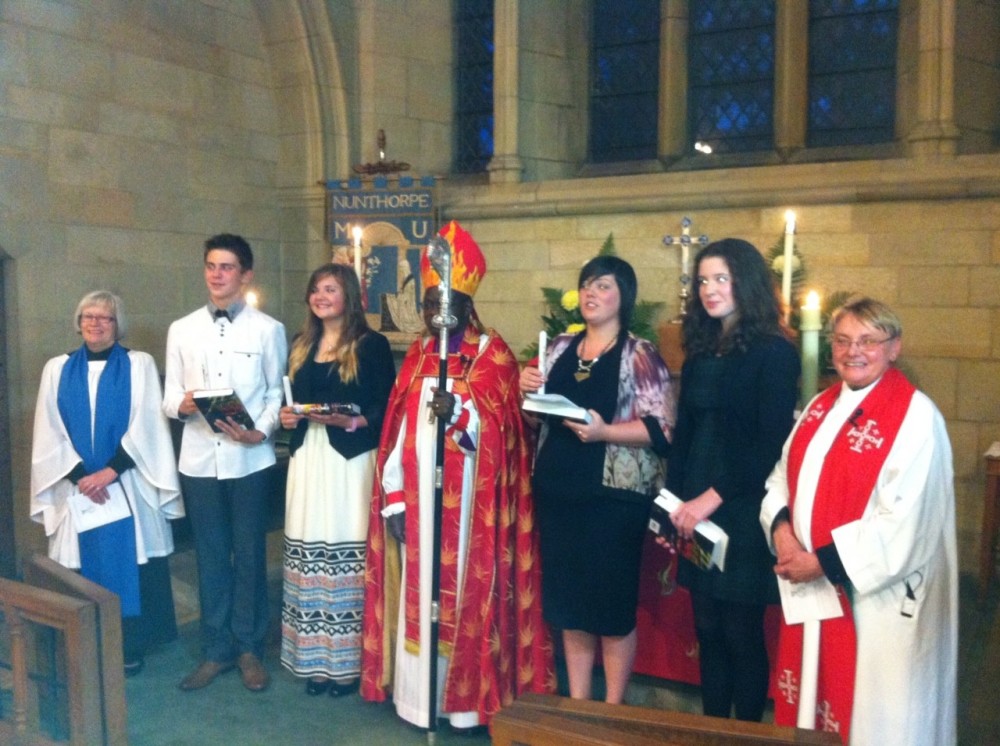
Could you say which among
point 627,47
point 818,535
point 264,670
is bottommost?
point 264,670

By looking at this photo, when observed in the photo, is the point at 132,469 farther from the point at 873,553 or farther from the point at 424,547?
the point at 873,553

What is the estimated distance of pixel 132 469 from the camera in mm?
3775

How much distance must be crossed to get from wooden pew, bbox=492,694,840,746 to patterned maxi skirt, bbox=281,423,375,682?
192 centimetres

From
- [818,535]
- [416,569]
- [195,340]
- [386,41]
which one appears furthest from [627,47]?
[818,535]

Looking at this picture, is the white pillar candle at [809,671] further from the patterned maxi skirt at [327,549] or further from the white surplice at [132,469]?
the white surplice at [132,469]

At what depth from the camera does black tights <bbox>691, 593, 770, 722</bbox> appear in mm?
2715

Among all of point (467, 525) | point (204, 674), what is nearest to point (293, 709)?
point (204, 674)

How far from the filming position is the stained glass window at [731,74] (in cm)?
588

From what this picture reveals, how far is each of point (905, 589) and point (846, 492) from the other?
25 centimetres

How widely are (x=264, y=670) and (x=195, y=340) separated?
3.87ft

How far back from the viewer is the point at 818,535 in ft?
8.04

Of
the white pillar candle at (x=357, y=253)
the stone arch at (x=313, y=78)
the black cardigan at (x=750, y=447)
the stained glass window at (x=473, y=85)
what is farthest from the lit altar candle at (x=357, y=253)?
the stained glass window at (x=473, y=85)

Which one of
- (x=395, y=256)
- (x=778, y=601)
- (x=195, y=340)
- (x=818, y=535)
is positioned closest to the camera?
(x=818, y=535)

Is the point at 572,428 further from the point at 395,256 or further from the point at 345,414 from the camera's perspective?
the point at 395,256
